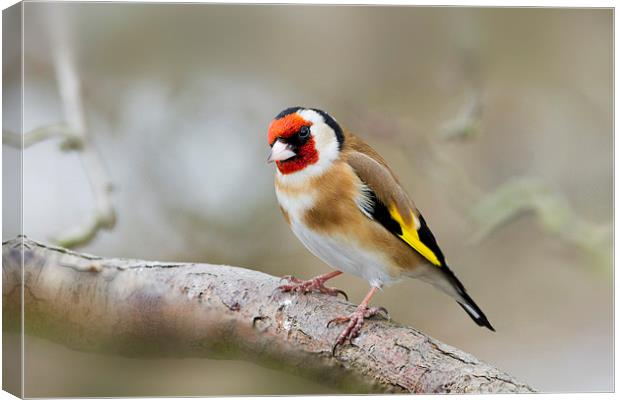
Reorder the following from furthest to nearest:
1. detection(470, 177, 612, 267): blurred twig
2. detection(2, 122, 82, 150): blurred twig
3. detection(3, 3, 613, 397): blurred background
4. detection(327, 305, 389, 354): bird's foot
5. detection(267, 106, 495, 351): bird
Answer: detection(470, 177, 612, 267): blurred twig
detection(3, 3, 613, 397): blurred background
detection(2, 122, 82, 150): blurred twig
detection(267, 106, 495, 351): bird
detection(327, 305, 389, 354): bird's foot

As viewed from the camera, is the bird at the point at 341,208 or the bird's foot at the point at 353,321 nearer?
the bird's foot at the point at 353,321

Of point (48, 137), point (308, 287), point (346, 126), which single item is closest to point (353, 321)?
point (308, 287)

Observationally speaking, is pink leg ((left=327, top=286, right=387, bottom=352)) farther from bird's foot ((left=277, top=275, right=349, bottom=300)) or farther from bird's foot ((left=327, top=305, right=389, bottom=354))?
bird's foot ((left=277, top=275, right=349, bottom=300))

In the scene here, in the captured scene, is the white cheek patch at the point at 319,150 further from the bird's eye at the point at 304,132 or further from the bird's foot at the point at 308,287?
the bird's foot at the point at 308,287

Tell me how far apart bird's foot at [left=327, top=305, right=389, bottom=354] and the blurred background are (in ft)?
1.38

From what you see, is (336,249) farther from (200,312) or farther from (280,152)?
(200,312)

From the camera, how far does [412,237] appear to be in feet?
13.0

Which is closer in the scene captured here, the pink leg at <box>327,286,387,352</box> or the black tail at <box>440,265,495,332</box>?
the pink leg at <box>327,286,387,352</box>

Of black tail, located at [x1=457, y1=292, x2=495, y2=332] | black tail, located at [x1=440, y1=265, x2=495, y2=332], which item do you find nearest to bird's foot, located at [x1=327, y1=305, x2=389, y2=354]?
black tail, located at [x1=440, y1=265, x2=495, y2=332]

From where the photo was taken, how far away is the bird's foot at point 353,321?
12.1 ft

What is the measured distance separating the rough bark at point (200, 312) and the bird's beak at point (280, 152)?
48 centimetres

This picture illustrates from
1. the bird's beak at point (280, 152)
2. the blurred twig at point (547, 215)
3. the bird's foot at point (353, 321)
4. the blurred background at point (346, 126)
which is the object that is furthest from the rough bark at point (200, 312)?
the blurred twig at point (547, 215)

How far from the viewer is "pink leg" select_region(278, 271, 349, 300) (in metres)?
3.85

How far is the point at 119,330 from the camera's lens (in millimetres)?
3953
